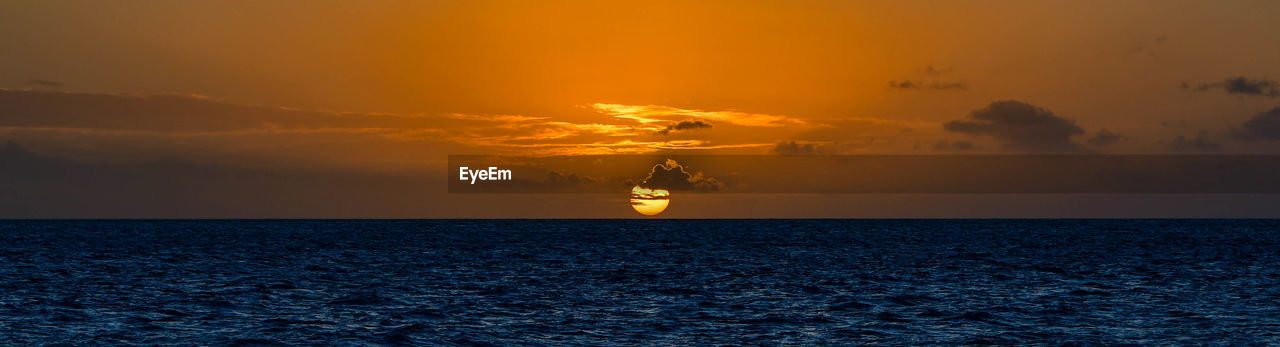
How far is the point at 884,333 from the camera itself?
36.8m

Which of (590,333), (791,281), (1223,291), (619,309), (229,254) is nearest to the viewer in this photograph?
(590,333)

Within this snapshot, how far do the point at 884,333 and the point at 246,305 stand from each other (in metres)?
26.3

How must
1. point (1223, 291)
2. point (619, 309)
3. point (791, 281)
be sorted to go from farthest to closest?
point (791, 281) < point (1223, 291) < point (619, 309)

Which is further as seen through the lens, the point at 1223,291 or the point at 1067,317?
the point at 1223,291

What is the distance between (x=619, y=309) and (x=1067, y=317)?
57.4ft

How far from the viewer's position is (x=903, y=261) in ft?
277

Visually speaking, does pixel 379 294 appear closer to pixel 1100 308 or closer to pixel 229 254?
pixel 1100 308

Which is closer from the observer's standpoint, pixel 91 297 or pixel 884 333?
pixel 884 333

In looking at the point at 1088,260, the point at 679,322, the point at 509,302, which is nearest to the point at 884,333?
the point at 679,322

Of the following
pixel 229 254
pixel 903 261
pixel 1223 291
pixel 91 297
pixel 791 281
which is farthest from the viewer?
pixel 229 254

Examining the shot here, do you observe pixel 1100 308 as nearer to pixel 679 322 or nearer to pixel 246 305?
pixel 679 322

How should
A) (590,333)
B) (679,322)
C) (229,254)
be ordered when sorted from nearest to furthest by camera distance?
(590,333)
(679,322)
(229,254)

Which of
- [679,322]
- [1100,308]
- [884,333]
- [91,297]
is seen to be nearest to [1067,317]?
[1100,308]

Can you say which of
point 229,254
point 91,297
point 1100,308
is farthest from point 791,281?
point 229,254
